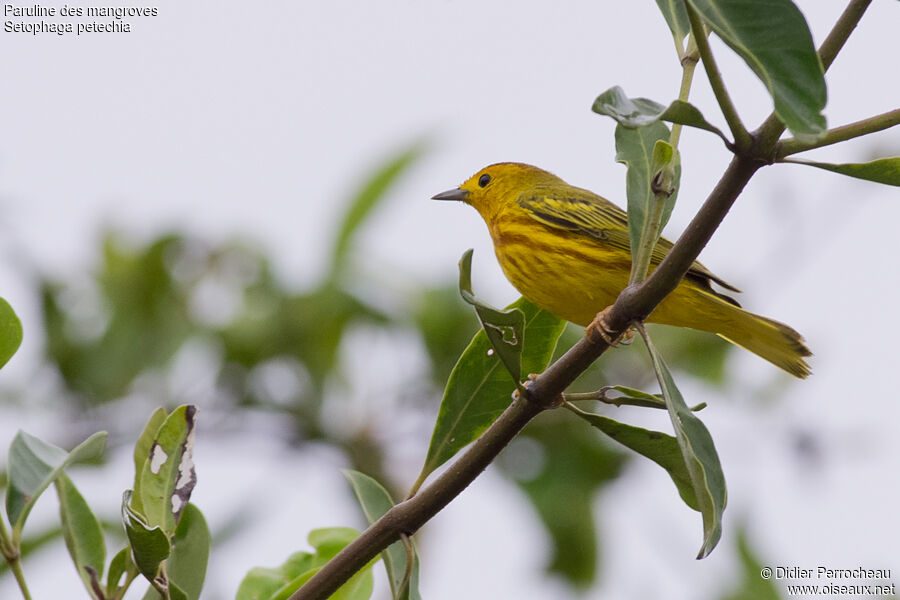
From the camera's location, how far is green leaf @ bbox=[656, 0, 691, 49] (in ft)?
6.45

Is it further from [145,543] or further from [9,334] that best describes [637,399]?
[9,334]

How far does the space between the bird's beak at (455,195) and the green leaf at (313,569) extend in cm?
283

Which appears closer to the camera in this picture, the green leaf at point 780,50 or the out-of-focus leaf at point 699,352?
the green leaf at point 780,50

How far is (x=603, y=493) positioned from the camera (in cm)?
429

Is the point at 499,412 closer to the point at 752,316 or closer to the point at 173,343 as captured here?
the point at 752,316

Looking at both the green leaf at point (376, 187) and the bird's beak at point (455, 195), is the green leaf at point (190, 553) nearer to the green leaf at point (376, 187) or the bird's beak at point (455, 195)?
the green leaf at point (376, 187)

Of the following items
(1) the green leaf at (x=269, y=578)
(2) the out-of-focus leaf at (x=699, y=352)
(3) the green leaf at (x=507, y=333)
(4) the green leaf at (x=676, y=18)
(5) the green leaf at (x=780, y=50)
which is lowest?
(2) the out-of-focus leaf at (x=699, y=352)

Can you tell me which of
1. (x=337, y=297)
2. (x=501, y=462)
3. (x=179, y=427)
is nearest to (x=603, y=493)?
(x=501, y=462)

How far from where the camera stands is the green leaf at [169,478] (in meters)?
1.94

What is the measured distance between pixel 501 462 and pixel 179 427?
2525mm

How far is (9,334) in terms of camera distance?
196 cm

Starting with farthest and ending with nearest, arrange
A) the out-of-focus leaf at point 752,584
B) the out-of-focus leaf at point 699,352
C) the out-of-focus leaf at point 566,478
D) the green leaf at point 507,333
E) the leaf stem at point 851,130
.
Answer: the out-of-focus leaf at point 699,352, the out-of-focus leaf at point 566,478, the out-of-focus leaf at point 752,584, the green leaf at point 507,333, the leaf stem at point 851,130

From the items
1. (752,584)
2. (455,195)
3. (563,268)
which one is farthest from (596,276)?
(455,195)

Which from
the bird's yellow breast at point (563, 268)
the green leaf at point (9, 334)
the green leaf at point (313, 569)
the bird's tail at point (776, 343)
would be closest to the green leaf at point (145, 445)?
the green leaf at point (9, 334)
